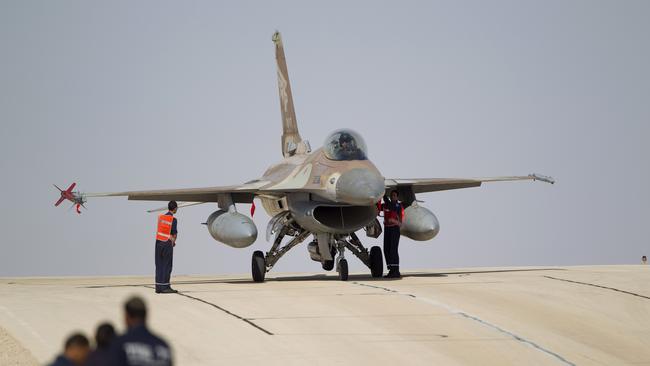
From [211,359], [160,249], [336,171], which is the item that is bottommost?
[211,359]

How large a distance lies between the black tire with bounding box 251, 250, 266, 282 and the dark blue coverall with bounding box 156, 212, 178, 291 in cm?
403

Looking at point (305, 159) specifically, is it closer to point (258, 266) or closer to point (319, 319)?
point (258, 266)

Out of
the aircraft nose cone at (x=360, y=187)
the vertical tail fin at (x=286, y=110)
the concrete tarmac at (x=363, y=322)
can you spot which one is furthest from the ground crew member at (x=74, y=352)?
the vertical tail fin at (x=286, y=110)

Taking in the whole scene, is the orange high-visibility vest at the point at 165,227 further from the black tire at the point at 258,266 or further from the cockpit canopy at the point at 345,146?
the cockpit canopy at the point at 345,146

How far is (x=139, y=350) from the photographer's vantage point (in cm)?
623

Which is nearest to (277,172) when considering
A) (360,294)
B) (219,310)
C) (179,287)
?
(179,287)

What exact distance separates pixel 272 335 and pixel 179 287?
250 inches

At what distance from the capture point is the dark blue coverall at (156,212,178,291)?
17734 mm

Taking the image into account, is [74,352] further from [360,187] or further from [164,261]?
[360,187]

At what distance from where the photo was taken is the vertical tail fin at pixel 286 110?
2770 centimetres

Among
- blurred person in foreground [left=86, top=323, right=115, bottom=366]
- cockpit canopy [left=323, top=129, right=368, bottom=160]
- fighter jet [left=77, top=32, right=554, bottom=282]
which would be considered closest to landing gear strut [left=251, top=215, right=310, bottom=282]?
fighter jet [left=77, top=32, right=554, bottom=282]

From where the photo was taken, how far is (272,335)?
536 inches

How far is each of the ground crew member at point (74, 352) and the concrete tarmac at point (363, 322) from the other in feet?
17.9

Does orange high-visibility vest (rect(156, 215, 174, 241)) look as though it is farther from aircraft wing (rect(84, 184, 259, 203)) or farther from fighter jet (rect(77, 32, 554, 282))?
aircraft wing (rect(84, 184, 259, 203))
